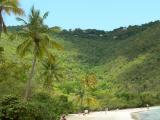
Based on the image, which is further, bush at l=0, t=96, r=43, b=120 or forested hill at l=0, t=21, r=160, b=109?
forested hill at l=0, t=21, r=160, b=109

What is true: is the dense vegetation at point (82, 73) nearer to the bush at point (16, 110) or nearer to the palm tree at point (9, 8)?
the bush at point (16, 110)

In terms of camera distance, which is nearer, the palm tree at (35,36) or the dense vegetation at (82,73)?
the palm tree at (35,36)

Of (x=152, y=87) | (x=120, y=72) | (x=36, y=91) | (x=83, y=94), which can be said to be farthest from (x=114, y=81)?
(x=36, y=91)

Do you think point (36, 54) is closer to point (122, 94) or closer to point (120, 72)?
point (122, 94)

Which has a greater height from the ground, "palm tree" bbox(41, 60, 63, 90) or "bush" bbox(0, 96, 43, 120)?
"palm tree" bbox(41, 60, 63, 90)

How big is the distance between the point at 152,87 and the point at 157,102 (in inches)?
258

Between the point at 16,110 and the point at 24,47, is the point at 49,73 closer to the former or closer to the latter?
the point at 24,47

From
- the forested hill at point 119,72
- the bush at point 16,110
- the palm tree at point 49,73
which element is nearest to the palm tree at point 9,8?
the bush at point 16,110

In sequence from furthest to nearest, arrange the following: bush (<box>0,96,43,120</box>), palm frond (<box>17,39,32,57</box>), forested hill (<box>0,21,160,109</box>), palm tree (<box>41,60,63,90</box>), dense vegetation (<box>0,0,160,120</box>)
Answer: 1. forested hill (<box>0,21,160,109</box>)
2. palm tree (<box>41,60,63,90</box>)
3. dense vegetation (<box>0,0,160,120</box>)
4. palm frond (<box>17,39,32,57</box>)
5. bush (<box>0,96,43,120</box>)

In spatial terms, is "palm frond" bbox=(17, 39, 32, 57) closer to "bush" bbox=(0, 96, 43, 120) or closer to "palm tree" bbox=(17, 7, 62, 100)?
"palm tree" bbox=(17, 7, 62, 100)

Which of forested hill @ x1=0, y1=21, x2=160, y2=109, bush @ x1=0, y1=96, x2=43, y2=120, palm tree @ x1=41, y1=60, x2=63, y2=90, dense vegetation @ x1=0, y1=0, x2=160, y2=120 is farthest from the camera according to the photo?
forested hill @ x1=0, y1=21, x2=160, y2=109

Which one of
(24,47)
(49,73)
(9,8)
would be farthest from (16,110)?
(49,73)

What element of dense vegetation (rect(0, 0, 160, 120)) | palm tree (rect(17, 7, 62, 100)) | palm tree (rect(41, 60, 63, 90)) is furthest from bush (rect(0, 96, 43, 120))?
palm tree (rect(41, 60, 63, 90))

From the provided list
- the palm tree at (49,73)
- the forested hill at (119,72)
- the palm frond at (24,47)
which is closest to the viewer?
the palm frond at (24,47)
